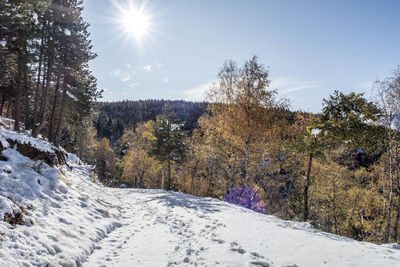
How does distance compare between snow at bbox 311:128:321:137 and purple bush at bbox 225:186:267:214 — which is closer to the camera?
snow at bbox 311:128:321:137

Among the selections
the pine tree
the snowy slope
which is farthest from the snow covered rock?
the pine tree

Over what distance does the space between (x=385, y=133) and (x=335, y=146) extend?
2.56m

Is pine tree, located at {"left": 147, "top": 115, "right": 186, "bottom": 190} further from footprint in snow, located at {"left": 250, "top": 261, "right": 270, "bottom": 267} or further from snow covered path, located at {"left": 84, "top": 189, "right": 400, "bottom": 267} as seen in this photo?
footprint in snow, located at {"left": 250, "top": 261, "right": 270, "bottom": 267}

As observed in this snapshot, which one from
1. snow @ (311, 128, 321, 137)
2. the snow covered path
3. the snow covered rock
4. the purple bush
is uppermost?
snow @ (311, 128, 321, 137)

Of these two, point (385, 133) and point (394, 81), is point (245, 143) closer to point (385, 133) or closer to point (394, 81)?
point (385, 133)

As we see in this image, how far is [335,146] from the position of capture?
13.2 metres

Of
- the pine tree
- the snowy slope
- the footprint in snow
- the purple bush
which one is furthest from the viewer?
the pine tree

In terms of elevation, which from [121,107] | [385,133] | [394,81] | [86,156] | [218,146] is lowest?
[86,156]

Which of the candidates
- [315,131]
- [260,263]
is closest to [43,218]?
[260,263]

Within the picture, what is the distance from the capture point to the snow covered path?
4.55m

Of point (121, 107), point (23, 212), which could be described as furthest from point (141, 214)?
point (121, 107)

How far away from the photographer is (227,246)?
5688 mm

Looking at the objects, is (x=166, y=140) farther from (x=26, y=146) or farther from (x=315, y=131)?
(x=26, y=146)

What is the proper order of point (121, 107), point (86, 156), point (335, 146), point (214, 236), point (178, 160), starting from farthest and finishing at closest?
point (121, 107), point (86, 156), point (178, 160), point (335, 146), point (214, 236)
